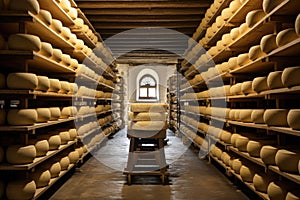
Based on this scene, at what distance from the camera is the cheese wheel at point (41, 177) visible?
134 inches

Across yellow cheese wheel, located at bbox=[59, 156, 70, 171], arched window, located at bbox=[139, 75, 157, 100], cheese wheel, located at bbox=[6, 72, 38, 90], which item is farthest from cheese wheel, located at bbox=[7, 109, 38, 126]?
arched window, located at bbox=[139, 75, 157, 100]

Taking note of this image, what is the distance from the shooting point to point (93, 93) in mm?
6609

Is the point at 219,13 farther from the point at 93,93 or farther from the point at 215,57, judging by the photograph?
the point at 93,93

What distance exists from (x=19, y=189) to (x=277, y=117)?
2391mm

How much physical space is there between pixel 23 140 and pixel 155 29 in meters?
5.58

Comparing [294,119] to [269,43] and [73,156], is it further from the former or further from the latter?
[73,156]

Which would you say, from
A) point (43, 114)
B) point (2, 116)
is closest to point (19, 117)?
point (2, 116)

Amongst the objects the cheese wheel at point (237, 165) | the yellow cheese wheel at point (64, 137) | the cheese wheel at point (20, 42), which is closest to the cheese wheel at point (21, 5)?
the cheese wheel at point (20, 42)

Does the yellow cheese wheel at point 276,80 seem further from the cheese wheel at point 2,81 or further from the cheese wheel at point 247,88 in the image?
the cheese wheel at point 2,81

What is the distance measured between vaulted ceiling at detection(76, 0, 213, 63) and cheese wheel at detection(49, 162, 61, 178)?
336 cm

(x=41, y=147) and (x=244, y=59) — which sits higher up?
(x=244, y=59)

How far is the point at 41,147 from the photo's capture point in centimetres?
335

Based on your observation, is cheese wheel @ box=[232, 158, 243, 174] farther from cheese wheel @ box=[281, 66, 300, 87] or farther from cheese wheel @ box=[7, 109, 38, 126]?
cheese wheel @ box=[7, 109, 38, 126]

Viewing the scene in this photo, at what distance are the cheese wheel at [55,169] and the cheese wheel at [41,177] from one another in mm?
227
